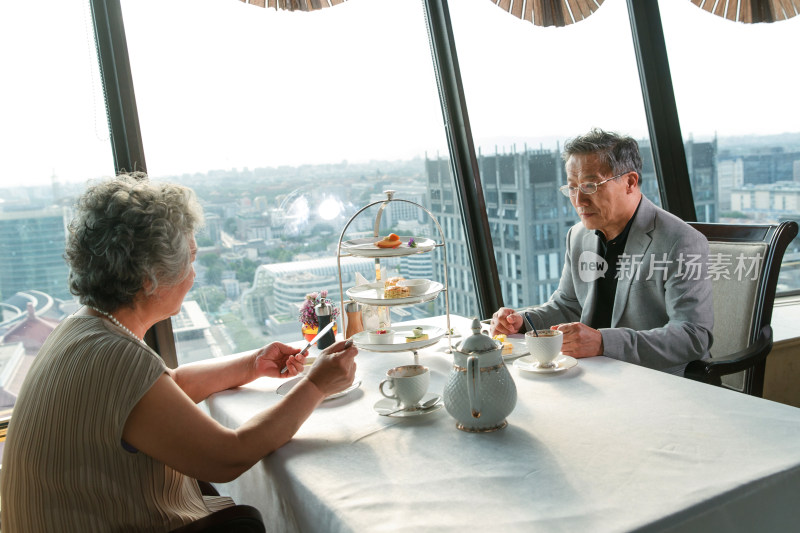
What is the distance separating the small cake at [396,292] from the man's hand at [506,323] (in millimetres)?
373

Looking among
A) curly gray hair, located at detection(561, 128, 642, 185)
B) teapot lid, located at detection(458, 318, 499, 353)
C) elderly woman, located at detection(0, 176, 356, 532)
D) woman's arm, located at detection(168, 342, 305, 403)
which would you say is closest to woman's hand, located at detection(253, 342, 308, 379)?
woman's arm, located at detection(168, 342, 305, 403)

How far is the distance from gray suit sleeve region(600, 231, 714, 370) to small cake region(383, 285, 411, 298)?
58cm

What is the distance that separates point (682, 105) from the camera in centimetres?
372

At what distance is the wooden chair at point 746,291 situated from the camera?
2166 mm

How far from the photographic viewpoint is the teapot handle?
130 cm

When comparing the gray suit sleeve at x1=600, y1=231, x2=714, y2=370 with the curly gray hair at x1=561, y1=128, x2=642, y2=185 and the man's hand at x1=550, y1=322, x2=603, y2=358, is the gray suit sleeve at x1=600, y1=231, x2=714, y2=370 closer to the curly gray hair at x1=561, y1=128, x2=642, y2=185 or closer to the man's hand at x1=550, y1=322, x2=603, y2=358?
the man's hand at x1=550, y1=322, x2=603, y2=358

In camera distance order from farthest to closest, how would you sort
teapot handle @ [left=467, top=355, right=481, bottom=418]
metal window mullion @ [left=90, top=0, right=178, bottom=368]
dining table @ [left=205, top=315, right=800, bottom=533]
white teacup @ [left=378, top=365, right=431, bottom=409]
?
1. metal window mullion @ [left=90, top=0, right=178, bottom=368]
2. white teacup @ [left=378, top=365, right=431, bottom=409]
3. teapot handle @ [left=467, top=355, right=481, bottom=418]
4. dining table @ [left=205, top=315, right=800, bottom=533]

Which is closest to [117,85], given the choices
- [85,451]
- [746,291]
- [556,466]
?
[85,451]

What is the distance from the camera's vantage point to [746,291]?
224cm

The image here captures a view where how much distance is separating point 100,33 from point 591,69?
8.01 ft

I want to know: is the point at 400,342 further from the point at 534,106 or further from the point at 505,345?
the point at 534,106

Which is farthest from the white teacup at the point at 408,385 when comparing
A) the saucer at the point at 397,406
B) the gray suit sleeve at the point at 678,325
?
the gray suit sleeve at the point at 678,325

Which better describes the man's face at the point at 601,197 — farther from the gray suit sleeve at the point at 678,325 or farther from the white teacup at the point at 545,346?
the white teacup at the point at 545,346

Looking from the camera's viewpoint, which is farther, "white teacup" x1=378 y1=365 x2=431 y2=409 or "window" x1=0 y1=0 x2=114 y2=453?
"window" x1=0 y1=0 x2=114 y2=453
